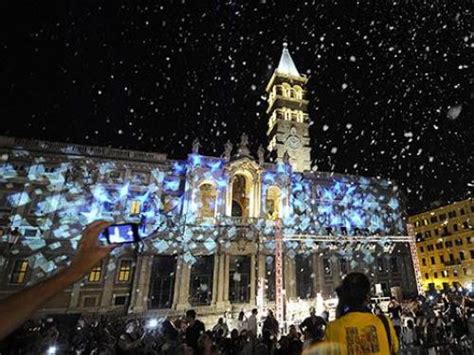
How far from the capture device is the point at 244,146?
2756 centimetres

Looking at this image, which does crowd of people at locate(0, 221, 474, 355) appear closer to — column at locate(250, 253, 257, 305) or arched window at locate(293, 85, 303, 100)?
column at locate(250, 253, 257, 305)

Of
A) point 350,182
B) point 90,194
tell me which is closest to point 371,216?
point 350,182

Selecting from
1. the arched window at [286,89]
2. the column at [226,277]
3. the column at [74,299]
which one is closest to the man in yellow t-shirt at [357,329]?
the column at [226,277]

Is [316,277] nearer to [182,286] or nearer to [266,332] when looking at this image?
[182,286]

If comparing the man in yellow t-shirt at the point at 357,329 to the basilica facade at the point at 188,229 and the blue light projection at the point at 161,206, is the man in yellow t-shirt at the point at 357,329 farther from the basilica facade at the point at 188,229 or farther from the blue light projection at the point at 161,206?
the blue light projection at the point at 161,206

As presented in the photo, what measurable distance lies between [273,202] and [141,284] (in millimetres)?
15047

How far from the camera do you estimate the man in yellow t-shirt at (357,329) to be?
8.20 feet

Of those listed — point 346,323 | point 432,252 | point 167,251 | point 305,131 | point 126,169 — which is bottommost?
point 346,323

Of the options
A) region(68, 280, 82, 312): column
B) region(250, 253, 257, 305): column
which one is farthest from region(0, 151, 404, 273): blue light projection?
region(68, 280, 82, 312): column

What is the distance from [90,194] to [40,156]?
5.52 meters

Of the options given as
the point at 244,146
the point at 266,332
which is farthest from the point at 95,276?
the point at 266,332

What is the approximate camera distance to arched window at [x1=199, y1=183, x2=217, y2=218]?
2642 cm

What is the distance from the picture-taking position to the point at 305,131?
3775 cm

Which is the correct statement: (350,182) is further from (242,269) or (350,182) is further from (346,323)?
(346,323)
